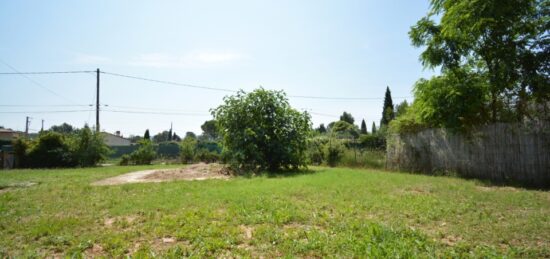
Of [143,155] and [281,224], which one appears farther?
[143,155]

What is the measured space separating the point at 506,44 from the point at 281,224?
8733 mm

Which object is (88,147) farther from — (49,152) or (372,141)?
(372,141)

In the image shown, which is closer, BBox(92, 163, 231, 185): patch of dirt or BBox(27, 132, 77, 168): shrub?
BBox(92, 163, 231, 185): patch of dirt

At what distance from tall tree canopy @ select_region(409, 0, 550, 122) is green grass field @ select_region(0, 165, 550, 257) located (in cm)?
331

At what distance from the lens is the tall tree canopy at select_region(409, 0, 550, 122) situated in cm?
856

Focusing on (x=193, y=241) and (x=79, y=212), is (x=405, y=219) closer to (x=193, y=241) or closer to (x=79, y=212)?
(x=193, y=241)

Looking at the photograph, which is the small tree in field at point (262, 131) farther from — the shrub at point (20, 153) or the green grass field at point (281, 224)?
the shrub at point (20, 153)

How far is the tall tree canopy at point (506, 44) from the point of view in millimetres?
8562

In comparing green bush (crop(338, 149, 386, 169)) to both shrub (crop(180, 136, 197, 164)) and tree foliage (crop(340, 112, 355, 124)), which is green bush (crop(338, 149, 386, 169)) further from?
tree foliage (crop(340, 112, 355, 124))

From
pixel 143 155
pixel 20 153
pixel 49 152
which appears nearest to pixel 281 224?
pixel 143 155

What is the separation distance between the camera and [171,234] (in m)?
4.01

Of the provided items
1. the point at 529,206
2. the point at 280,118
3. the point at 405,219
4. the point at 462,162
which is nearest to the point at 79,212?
the point at 405,219

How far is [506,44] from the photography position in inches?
350

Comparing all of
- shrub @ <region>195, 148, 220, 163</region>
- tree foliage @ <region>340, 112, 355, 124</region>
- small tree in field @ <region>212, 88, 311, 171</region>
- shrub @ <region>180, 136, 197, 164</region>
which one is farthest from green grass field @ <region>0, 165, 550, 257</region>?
tree foliage @ <region>340, 112, 355, 124</region>
